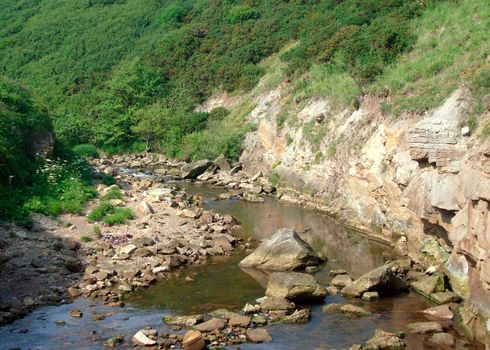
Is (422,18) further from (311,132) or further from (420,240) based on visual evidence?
(420,240)

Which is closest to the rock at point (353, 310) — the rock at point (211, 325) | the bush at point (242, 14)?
the rock at point (211, 325)

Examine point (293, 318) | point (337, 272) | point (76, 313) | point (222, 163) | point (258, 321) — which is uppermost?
point (76, 313)

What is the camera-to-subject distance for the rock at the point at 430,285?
2097 cm

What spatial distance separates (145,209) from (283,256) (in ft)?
31.2

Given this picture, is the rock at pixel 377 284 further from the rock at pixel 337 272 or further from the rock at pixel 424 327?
the rock at pixel 424 327

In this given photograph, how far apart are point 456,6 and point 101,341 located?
3288 cm

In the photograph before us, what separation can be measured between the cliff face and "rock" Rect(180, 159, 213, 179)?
312 centimetres

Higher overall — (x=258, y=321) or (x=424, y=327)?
(x=258, y=321)

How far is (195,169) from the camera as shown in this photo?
45875 mm

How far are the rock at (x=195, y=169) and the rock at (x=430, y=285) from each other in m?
26.3

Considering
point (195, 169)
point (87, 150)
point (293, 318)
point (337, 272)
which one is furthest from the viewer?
point (87, 150)

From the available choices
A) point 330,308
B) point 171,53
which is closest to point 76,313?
point 330,308

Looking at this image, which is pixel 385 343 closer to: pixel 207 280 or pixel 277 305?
pixel 277 305

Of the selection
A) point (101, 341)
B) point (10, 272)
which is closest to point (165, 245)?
point (10, 272)
